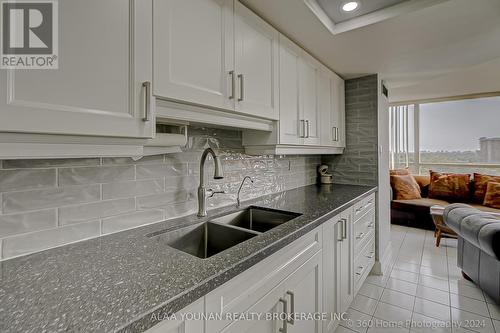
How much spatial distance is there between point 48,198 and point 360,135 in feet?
8.67

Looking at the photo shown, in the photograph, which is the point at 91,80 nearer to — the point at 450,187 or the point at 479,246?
the point at 479,246

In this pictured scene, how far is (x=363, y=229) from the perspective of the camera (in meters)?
2.15

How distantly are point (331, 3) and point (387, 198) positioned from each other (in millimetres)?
2270

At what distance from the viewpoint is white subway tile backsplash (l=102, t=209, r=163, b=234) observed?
3.59 ft

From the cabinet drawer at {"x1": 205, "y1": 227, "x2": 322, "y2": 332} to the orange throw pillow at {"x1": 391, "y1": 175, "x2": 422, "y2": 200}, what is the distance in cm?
371

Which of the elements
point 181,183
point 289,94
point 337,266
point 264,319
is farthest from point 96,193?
point 337,266

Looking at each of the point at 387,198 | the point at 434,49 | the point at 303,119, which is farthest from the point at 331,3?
the point at 387,198

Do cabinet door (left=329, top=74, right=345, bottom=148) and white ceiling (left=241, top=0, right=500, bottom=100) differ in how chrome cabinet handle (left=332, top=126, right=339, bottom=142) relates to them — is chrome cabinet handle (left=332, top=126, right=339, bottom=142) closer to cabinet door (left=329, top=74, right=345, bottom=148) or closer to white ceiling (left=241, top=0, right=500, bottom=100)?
cabinet door (left=329, top=74, right=345, bottom=148)

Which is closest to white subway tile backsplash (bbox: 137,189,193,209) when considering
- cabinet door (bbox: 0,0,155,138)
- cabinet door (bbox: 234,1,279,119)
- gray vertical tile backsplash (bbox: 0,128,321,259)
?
gray vertical tile backsplash (bbox: 0,128,321,259)

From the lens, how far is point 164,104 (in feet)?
3.30

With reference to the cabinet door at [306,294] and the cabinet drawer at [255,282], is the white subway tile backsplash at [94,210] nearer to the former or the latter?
the cabinet drawer at [255,282]

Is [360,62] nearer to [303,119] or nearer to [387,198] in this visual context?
[303,119]

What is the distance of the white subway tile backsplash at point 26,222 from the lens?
844mm

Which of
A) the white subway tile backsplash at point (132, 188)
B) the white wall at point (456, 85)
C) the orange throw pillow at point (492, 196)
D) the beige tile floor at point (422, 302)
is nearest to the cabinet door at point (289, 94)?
the white subway tile backsplash at point (132, 188)
